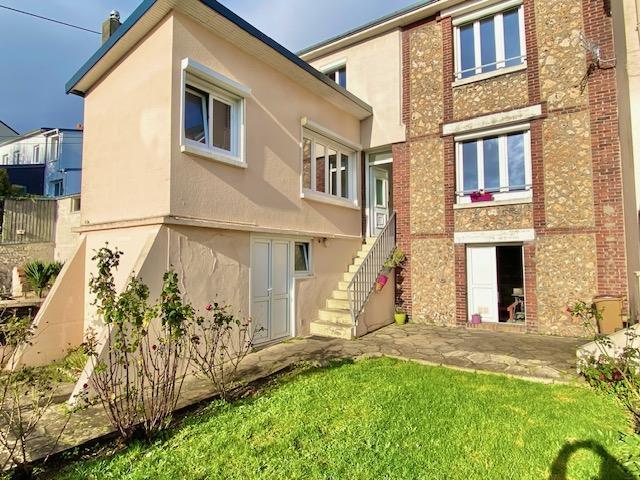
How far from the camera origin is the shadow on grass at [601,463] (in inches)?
122

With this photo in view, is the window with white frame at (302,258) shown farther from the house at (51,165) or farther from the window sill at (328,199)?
the house at (51,165)

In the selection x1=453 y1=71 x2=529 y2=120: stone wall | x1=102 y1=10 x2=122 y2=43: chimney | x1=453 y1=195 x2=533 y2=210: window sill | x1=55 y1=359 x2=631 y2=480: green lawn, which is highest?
x1=102 y1=10 x2=122 y2=43: chimney

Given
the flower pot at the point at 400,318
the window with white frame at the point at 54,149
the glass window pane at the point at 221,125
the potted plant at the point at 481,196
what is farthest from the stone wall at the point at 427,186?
the window with white frame at the point at 54,149

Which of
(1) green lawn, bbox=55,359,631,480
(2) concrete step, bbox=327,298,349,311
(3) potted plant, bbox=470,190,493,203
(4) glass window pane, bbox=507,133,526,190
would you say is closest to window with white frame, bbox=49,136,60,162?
(2) concrete step, bbox=327,298,349,311

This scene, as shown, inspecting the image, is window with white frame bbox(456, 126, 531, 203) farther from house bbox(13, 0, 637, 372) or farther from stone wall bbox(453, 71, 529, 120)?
stone wall bbox(453, 71, 529, 120)

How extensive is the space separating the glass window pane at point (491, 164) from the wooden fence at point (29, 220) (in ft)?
54.0

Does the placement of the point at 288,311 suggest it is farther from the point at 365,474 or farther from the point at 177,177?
the point at 365,474

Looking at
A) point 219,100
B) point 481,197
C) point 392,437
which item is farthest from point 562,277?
point 219,100

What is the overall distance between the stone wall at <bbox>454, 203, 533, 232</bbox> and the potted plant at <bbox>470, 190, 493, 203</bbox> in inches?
8.9

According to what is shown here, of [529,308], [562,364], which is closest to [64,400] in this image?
[562,364]

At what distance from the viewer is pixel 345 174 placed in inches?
452

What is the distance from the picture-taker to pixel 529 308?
29.2 ft

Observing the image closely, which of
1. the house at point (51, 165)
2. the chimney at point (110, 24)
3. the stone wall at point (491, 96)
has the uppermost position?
the house at point (51, 165)

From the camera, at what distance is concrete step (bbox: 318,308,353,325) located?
8828 millimetres
